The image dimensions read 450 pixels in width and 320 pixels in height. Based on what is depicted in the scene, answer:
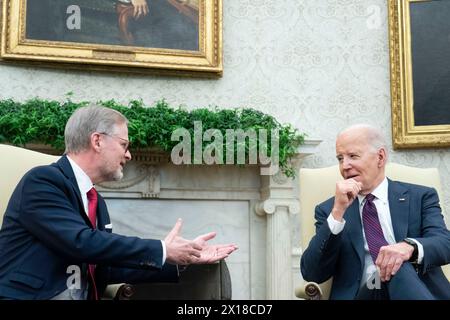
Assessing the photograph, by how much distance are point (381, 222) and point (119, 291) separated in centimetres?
113

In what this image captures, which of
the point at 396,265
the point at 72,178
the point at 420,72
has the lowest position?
the point at 396,265

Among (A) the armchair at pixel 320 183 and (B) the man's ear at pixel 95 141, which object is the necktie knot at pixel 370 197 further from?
(B) the man's ear at pixel 95 141

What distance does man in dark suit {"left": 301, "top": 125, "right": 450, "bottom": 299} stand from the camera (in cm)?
212

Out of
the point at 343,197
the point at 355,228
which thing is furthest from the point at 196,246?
the point at 355,228

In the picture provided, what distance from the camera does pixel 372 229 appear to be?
2459 mm

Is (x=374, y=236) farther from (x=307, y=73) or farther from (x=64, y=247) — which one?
(x=307, y=73)

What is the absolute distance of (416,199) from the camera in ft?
8.30

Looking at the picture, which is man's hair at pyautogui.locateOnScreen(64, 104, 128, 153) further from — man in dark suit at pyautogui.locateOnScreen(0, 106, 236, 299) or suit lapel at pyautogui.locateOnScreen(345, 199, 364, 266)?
suit lapel at pyautogui.locateOnScreen(345, 199, 364, 266)

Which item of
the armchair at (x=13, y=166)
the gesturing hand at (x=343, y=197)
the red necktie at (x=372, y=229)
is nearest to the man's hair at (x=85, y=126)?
the armchair at (x=13, y=166)

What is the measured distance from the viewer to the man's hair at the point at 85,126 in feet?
7.20

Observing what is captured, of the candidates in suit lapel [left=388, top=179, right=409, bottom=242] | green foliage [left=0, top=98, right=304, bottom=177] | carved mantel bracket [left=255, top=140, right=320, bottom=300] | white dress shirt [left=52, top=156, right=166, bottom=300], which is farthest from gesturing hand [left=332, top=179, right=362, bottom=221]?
carved mantel bracket [left=255, top=140, right=320, bottom=300]

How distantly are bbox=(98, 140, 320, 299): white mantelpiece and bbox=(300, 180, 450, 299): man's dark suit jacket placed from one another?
1820mm
